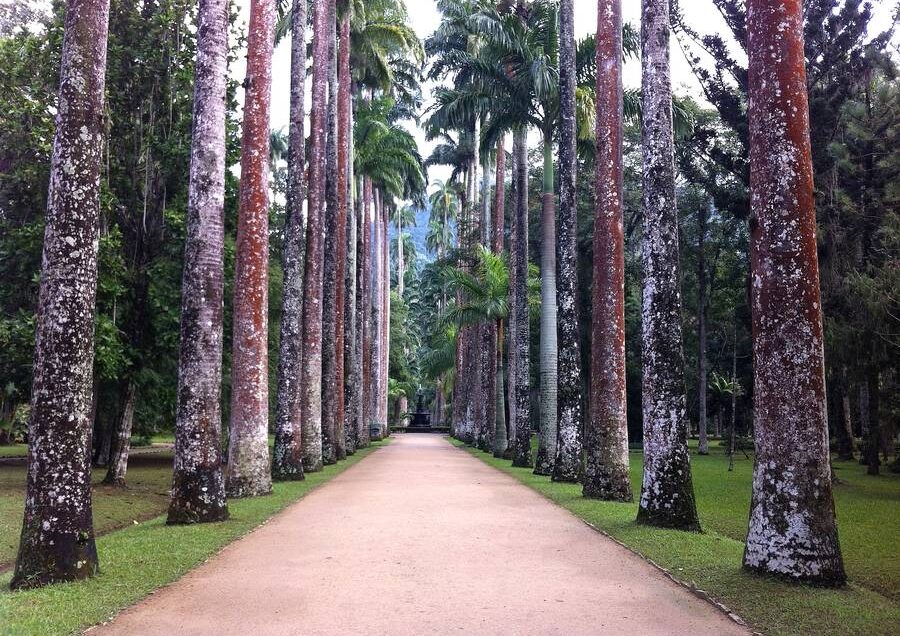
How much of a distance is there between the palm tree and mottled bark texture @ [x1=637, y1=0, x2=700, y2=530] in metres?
5.95

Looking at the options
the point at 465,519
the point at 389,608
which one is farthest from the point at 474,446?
the point at 389,608

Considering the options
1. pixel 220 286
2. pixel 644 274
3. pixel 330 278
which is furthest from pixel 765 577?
pixel 330 278

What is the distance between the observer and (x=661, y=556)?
7.93m

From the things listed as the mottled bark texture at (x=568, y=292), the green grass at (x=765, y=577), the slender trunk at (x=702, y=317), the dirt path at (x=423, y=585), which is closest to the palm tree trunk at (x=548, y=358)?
the mottled bark texture at (x=568, y=292)

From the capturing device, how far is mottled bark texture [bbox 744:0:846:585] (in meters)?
6.60

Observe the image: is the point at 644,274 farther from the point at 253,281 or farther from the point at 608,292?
the point at 253,281

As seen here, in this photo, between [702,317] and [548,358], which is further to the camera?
[702,317]

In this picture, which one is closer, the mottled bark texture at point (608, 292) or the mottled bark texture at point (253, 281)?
the mottled bark texture at point (253, 281)

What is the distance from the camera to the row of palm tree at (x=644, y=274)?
22.3 ft

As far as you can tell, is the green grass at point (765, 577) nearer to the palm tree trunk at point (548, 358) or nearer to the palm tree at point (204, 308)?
the palm tree trunk at point (548, 358)

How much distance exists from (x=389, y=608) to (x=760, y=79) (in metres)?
6.05

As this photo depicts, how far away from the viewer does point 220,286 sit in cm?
1077

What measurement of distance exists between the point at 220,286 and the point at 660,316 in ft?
20.5

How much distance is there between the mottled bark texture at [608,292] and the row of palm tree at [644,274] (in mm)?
26
